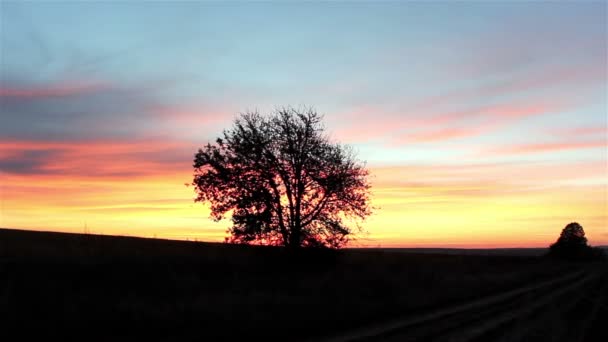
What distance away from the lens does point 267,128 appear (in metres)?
34.4

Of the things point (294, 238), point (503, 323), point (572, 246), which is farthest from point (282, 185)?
point (572, 246)

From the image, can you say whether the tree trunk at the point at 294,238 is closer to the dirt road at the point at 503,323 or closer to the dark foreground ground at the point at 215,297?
the dark foreground ground at the point at 215,297

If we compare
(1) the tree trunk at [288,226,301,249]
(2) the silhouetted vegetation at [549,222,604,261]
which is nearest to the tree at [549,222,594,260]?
(2) the silhouetted vegetation at [549,222,604,261]

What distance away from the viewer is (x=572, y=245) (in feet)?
388

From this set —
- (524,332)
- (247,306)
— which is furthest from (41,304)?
(524,332)

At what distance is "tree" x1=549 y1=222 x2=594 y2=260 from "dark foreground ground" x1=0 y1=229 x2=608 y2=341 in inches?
3714

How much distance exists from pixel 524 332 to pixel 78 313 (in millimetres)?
11972

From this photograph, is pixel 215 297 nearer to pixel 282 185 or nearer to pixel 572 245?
pixel 282 185

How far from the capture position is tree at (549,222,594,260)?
117 metres

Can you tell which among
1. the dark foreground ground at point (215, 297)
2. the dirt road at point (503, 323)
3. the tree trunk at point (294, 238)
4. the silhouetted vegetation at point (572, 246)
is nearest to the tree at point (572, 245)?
the silhouetted vegetation at point (572, 246)

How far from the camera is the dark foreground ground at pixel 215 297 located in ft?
47.5

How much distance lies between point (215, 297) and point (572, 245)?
11683 centimetres

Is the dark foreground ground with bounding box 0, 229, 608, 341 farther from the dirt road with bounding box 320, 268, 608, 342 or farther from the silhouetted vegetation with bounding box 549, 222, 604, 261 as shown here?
the silhouetted vegetation with bounding box 549, 222, 604, 261

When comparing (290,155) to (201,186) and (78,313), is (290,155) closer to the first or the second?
(201,186)
